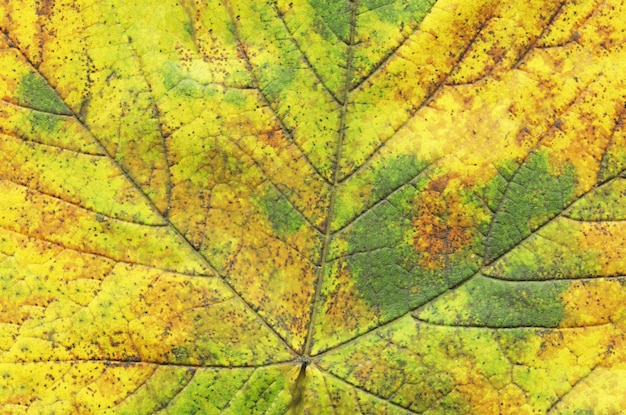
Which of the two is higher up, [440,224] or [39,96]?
[39,96]

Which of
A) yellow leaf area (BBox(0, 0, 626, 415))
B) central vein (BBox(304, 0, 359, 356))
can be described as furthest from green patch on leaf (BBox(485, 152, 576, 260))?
central vein (BBox(304, 0, 359, 356))

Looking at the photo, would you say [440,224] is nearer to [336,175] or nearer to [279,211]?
[336,175]

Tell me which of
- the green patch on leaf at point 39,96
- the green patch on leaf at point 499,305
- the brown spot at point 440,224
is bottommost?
the green patch on leaf at point 499,305

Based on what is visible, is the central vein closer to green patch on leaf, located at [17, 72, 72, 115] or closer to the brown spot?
the brown spot

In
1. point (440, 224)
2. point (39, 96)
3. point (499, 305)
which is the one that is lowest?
point (499, 305)

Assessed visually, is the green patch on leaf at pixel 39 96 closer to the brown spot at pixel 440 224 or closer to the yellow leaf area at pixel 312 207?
the yellow leaf area at pixel 312 207

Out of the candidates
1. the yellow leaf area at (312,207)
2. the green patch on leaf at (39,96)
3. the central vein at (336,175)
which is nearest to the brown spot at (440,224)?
the yellow leaf area at (312,207)

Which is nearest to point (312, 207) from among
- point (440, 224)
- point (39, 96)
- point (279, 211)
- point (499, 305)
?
point (279, 211)

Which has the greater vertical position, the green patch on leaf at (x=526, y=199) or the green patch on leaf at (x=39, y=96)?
the green patch on leaf at (x=39, y=96)

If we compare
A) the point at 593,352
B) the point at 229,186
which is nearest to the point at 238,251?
the point at 229,186
